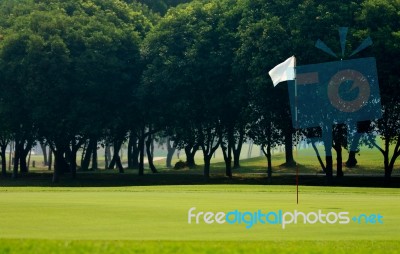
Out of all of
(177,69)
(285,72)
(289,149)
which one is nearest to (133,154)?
(289,149)

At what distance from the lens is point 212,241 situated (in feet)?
71.3

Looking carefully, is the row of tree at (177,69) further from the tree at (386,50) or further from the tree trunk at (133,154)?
the tree trunk at (133,154)

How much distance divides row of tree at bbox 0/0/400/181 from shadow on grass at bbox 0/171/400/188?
64.5 inches

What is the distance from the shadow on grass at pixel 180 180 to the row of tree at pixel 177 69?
5.38 ft

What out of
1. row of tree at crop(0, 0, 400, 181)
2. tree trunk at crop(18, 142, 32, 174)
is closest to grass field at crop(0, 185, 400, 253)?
row of tree at crop(0, 0, 400, 181)

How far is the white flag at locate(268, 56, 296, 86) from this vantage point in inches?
1540

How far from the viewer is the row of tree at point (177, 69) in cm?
7369

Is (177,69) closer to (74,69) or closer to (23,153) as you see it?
(74,69)

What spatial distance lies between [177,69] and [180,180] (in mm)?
9344

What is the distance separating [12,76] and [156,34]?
12398 mm

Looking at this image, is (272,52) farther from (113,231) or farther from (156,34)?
(113,231)

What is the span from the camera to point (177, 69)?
267 ft

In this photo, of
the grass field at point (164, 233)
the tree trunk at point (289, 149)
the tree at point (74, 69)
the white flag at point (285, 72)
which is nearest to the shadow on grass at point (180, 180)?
the tree trunk at point (289, 149)

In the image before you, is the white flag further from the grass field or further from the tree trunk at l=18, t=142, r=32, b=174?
the tree trunk at l=18, t=142, r=32, b=174
